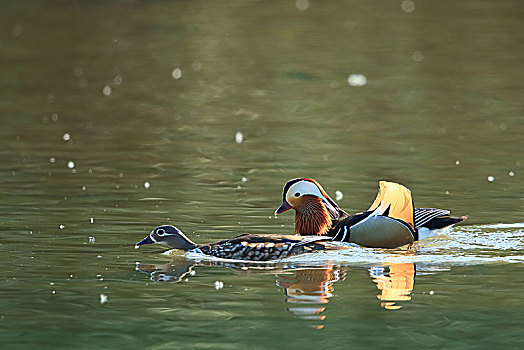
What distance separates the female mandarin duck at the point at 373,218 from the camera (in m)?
10.5

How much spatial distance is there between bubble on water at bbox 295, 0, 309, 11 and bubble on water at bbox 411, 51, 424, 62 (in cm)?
1217

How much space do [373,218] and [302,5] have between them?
3051 cm

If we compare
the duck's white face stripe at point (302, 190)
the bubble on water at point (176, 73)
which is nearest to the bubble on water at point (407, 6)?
the bubble on water at point (176, 73)

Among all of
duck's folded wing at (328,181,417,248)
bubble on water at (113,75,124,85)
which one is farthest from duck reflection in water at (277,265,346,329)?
bubble on water at (113,75,124,85)

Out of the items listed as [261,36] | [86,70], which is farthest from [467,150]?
[261,36]

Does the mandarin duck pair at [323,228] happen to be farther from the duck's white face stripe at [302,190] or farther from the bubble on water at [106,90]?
the bubble on water at [106,90]

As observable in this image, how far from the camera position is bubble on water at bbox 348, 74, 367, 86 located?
910 inches

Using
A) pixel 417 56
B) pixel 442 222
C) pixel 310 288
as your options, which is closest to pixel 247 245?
pixel 310 288

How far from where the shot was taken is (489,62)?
2581cm

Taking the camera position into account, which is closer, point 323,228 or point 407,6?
point 323,228

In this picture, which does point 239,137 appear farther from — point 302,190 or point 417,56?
point 417,56

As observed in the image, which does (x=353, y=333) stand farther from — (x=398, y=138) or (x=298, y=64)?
(x=298, y=64)

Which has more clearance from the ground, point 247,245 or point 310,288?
point 247,245

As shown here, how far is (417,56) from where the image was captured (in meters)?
27.0
